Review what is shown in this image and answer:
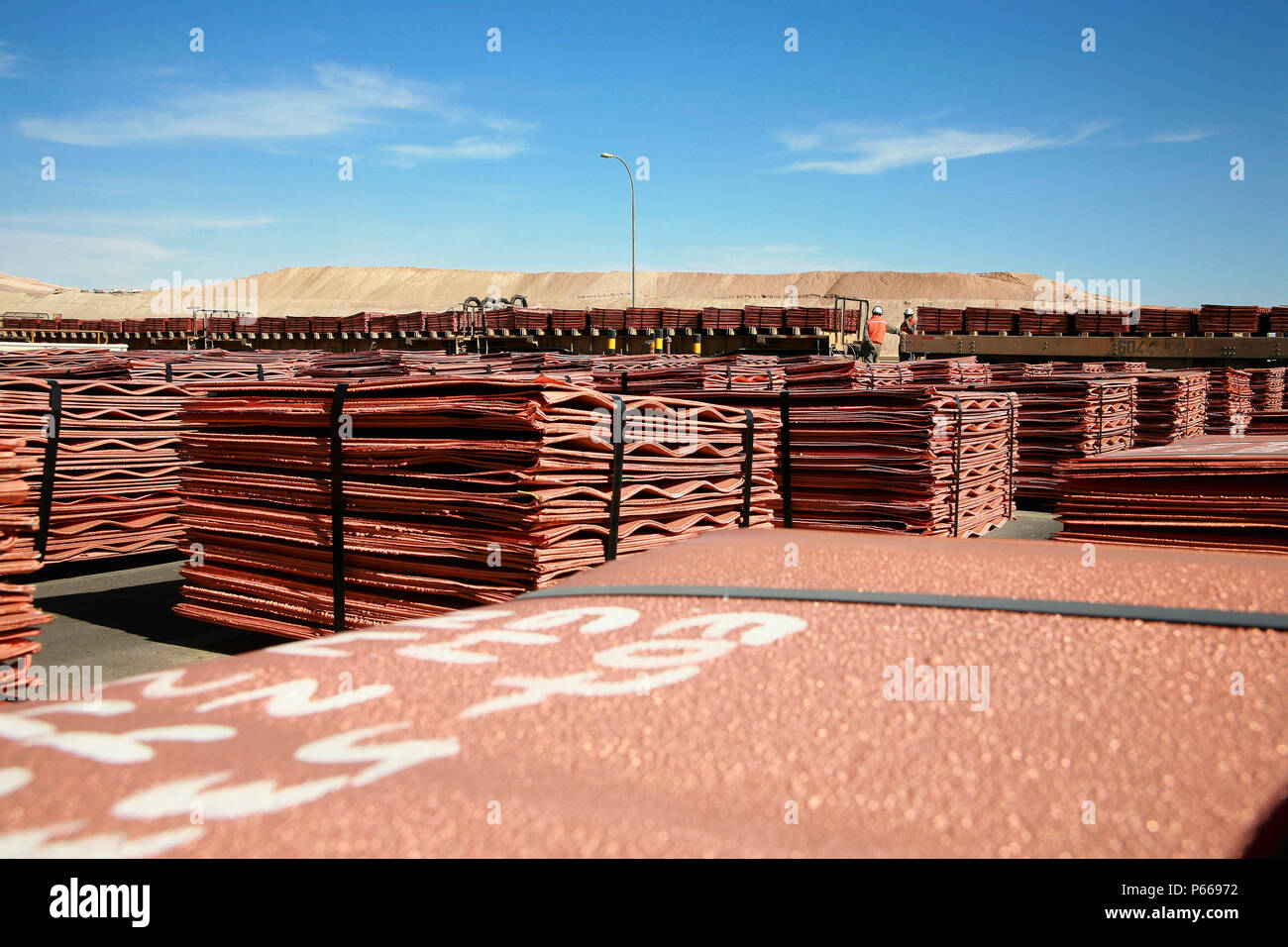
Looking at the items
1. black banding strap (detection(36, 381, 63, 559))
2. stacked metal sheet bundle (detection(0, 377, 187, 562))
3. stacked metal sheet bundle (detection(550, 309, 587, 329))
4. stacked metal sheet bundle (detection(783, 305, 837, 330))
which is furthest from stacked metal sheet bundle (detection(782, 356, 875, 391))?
stacked metal sheet bundle (detection(550, 309, 587, 329))

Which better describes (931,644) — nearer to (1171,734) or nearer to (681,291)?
(1171,734)

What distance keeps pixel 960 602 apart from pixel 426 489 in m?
3.23

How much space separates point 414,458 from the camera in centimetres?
489

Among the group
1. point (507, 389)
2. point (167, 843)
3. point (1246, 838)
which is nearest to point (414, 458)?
point (507, 389)

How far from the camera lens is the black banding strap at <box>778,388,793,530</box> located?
7145mm

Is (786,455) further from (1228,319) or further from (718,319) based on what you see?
(718,319)

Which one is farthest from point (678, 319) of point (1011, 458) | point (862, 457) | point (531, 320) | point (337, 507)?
point (337, 507)

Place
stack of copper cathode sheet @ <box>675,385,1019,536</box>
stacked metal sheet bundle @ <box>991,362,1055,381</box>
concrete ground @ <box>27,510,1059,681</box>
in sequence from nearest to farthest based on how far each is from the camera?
concrete ground @ <box>27,510,1059,681</box> < stack of copper cathode sheet @ <box>675,385,1019,536</box> < stacked metal sheet bundle @ <box>991,362,1055,381</box>

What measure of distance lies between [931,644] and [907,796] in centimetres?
64

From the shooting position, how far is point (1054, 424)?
12953mm

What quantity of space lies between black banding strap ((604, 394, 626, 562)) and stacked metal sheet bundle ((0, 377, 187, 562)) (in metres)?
5.09

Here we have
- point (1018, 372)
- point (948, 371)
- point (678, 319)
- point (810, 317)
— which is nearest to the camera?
point (948, 371)

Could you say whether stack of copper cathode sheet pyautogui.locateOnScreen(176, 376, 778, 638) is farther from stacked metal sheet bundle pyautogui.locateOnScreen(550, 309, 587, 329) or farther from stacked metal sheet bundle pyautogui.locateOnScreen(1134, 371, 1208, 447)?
stacked metal sheet bundle pyautogui.locateOnScreen(550, 309, 587, 329)

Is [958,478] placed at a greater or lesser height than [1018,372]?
lesser
